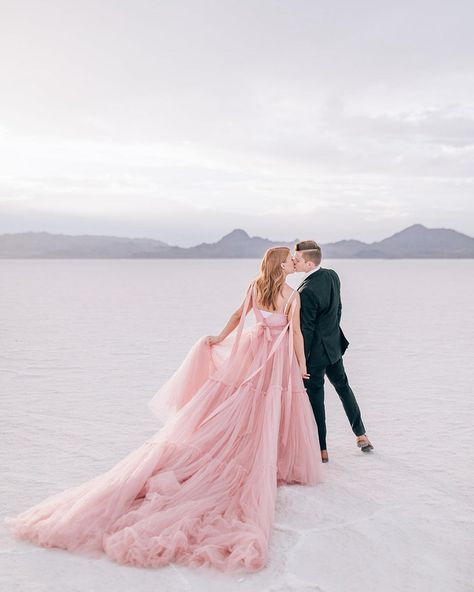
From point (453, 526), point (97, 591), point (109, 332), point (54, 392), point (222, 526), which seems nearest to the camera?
point (97, 591)

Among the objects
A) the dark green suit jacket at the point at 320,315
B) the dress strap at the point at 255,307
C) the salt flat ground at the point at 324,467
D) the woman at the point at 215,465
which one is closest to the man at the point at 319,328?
the dark green suit jacket at the point at 320,315

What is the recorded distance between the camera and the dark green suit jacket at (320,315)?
5.63 m

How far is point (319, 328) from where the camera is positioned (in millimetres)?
5785

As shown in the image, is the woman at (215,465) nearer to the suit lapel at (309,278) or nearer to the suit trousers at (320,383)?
the suit lapel at (309,278)

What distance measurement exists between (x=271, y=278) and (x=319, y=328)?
72 centimetres

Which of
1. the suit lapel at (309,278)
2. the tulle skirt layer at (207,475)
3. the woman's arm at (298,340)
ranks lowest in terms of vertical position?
the tulle skirt layer at (207,475)

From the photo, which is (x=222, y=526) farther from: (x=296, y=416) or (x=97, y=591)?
(x=296, y=416)

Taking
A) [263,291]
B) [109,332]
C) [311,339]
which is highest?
[263,291]

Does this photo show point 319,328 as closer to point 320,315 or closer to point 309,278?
point 320,315

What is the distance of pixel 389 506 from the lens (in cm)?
491

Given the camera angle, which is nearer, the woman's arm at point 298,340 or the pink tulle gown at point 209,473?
the pink tulle gown at point 209,473

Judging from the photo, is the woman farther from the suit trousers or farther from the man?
the suit trousers

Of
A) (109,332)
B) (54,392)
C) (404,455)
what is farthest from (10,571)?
(109,332)

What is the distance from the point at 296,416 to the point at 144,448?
48.5 inches
